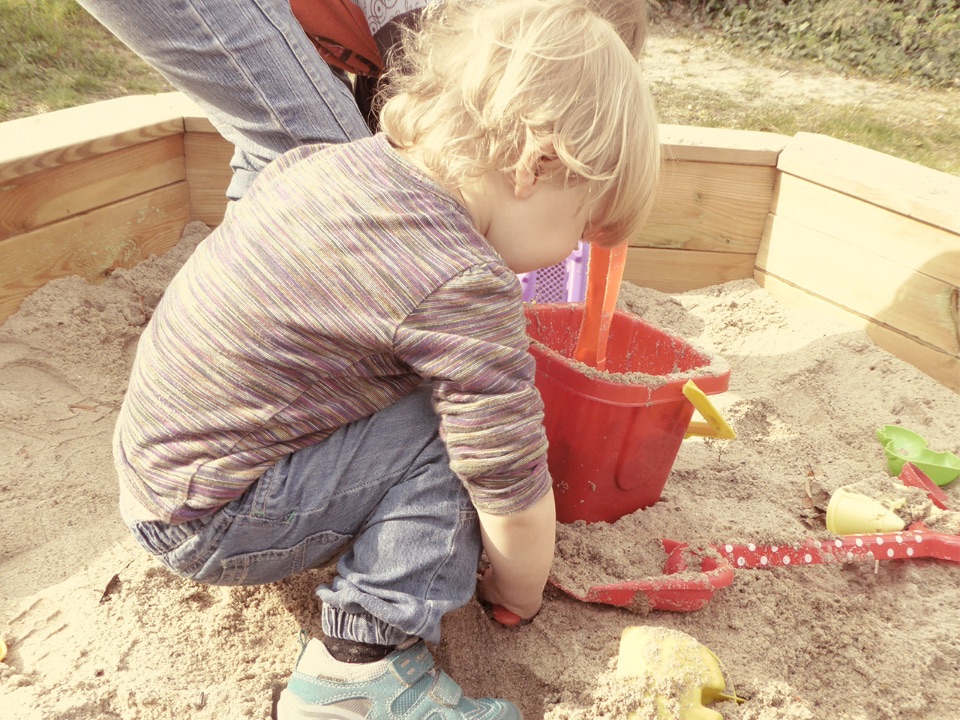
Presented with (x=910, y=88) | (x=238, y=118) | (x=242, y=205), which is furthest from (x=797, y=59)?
(x=242, y=205)

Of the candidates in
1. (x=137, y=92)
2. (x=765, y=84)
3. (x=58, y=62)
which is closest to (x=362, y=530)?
(x=137, y=92)

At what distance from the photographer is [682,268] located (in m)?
2.28

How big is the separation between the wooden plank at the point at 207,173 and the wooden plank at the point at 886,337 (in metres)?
1.34

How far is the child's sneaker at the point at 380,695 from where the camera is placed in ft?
3.58

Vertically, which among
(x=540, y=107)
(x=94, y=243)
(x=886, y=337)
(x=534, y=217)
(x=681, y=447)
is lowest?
(x=681, y=447)

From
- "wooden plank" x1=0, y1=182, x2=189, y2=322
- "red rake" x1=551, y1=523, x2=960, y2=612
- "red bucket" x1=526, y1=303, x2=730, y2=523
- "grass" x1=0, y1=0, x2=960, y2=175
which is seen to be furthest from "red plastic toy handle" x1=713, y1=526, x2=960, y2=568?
"grass" x1=0, y1=0, x2=960, y2=175

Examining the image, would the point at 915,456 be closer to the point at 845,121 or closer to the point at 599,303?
the point at 599,303

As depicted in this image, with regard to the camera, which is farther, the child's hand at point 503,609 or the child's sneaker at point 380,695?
the child's hand at point 503,609

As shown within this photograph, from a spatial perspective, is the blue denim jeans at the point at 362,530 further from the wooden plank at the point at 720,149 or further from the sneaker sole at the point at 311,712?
the wooden plank at the point at 720,149

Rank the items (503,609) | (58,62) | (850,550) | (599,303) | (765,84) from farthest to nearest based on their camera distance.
→ (765,84) → (58,62) → (599,303) → (850,550) → (503,609)

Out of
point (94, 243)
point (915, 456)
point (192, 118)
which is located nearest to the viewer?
point (915, 456)

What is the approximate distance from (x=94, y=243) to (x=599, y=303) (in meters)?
1.10

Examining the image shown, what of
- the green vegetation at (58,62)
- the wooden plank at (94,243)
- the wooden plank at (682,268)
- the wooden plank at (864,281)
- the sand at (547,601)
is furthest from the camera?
the green vegetation at (58,62)

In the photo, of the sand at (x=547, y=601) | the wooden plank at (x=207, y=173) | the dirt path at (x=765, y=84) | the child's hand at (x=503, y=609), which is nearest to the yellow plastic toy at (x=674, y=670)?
the sand at (x=547, y=601)
